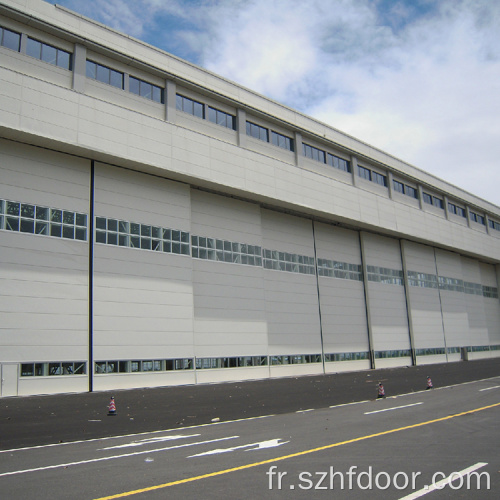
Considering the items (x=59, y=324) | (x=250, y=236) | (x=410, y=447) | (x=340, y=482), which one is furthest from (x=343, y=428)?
(x=250, y=236)

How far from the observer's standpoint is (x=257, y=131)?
118 feet

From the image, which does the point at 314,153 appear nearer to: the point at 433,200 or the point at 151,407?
the point at 433,200

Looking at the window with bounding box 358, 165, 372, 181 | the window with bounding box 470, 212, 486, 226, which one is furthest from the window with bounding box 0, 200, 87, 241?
the window with bounding box 470, 212, 486, 226

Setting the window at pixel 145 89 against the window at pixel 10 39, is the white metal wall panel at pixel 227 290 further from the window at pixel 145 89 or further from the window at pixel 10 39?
the window at pixel 10 39

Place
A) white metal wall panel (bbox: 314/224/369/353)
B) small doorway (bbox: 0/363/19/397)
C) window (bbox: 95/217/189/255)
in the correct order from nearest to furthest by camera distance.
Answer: small doorway (bbox: 0/363/19/397), window (bbox: 95/217/189/255), white metal wall panel (bbox: 314/224/369/353)

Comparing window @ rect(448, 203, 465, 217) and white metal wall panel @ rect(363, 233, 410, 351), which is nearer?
white metal wall panel @ rect(363, 233, 410, 351)

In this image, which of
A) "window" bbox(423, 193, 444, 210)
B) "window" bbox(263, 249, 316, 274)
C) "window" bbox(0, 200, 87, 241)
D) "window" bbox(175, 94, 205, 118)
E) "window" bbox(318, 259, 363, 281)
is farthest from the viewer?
"window" bbox(423, 193, 444, 210)

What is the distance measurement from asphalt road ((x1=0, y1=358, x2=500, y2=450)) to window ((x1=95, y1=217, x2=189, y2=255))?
25.9ft

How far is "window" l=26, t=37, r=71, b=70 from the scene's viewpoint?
25.5 meters

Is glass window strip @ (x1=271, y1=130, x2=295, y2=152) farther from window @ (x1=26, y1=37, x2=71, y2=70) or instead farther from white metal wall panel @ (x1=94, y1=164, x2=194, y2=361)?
window @ (x1=26, y1=37, x2=71, y2=70)

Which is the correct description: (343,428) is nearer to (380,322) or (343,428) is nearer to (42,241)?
(42,241)

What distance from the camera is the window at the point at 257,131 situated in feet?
117

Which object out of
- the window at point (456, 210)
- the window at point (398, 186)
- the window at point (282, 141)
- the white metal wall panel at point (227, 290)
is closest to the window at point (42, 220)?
the white metal wall panel at point (227, 290)

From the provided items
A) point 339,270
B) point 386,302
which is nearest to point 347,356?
point 339,270
